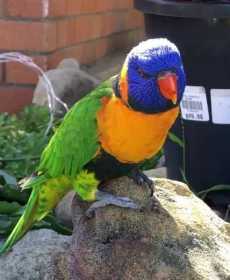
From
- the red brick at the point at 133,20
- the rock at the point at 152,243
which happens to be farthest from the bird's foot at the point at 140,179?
the red brick at the point at 133,20

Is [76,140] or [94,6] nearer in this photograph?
[76,140]

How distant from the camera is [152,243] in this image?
6.63ft

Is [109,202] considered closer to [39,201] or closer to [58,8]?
[39,201]

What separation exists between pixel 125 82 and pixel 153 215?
14.2 inches

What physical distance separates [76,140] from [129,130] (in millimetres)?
209

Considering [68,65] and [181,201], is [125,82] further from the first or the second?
[68,65]

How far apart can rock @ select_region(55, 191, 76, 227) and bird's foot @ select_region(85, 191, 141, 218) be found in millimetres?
653

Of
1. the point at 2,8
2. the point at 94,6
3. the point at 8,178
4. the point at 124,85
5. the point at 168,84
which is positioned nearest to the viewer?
the point at 168,84

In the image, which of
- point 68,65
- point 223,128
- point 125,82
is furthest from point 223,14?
point 68,65

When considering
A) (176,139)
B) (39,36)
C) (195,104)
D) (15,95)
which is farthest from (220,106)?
(15,95)

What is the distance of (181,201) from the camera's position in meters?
2.23

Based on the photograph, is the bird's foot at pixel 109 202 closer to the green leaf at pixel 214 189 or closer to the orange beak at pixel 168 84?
the orange beak at pixel 168 84

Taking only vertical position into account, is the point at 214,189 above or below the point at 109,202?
below

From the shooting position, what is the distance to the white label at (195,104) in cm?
271
